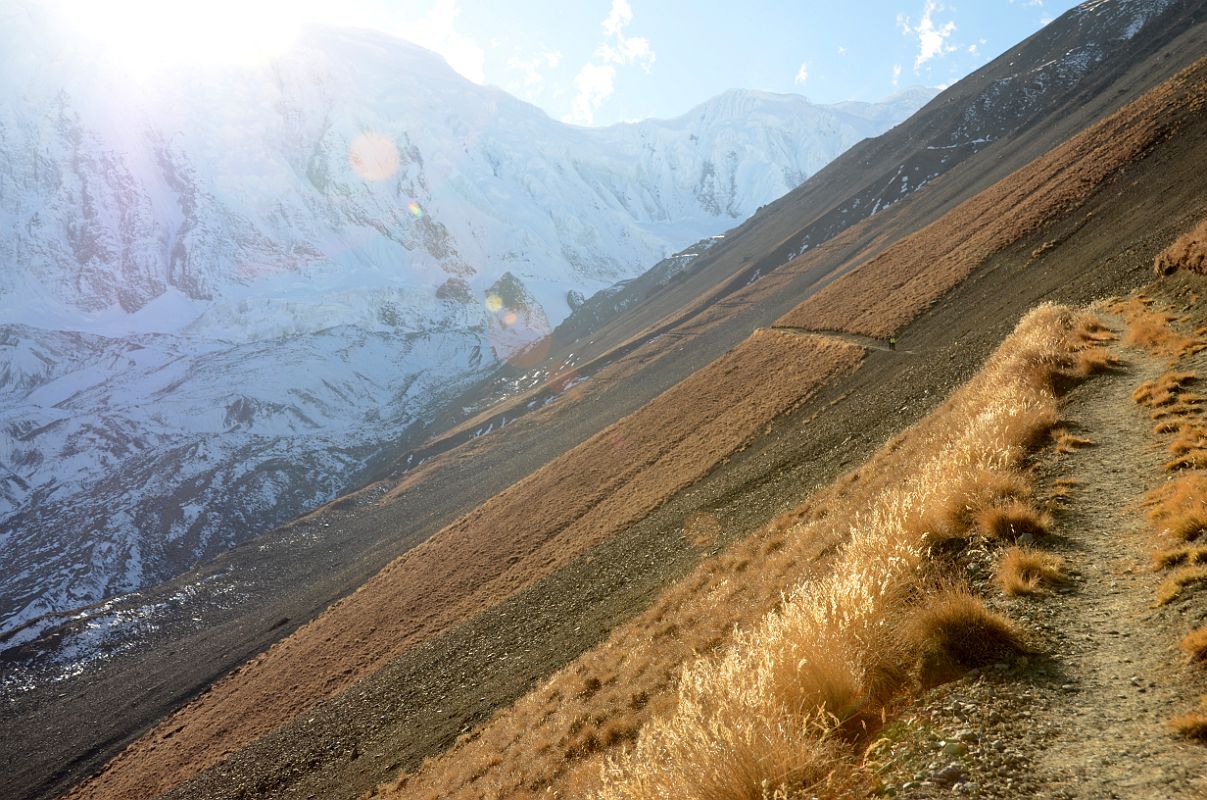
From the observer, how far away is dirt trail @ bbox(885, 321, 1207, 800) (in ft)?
10.2

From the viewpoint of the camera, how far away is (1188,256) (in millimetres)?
15203

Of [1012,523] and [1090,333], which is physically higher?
[1012,523]

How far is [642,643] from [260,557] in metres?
82.3

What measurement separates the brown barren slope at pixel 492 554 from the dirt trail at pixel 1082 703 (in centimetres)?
2188

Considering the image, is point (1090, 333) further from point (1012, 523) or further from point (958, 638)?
point (958, 638)

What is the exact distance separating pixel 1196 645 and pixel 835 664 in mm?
2212

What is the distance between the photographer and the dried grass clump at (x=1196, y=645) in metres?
3.63

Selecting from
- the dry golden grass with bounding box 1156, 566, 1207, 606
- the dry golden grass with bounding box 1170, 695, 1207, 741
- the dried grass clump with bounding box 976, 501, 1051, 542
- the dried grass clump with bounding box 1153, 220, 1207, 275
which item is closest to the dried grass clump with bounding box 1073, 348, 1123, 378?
the dried grass clump with bounding box 1153, 220, 1207, 275

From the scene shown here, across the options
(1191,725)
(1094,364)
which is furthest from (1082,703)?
(1094,364)

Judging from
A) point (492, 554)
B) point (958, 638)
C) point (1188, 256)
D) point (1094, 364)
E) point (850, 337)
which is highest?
point (958, 638)

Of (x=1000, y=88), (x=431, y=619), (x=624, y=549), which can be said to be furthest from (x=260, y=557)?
(x=1000, y=88)

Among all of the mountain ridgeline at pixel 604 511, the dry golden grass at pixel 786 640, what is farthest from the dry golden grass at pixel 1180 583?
the mountain ridgeline at pixel 604 511

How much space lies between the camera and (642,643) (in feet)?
40.1

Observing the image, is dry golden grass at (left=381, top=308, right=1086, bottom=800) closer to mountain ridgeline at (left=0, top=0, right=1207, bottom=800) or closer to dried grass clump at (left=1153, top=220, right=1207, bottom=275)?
mountain ridgeline at (left=0, top=0, right=1207, bottom=800)
